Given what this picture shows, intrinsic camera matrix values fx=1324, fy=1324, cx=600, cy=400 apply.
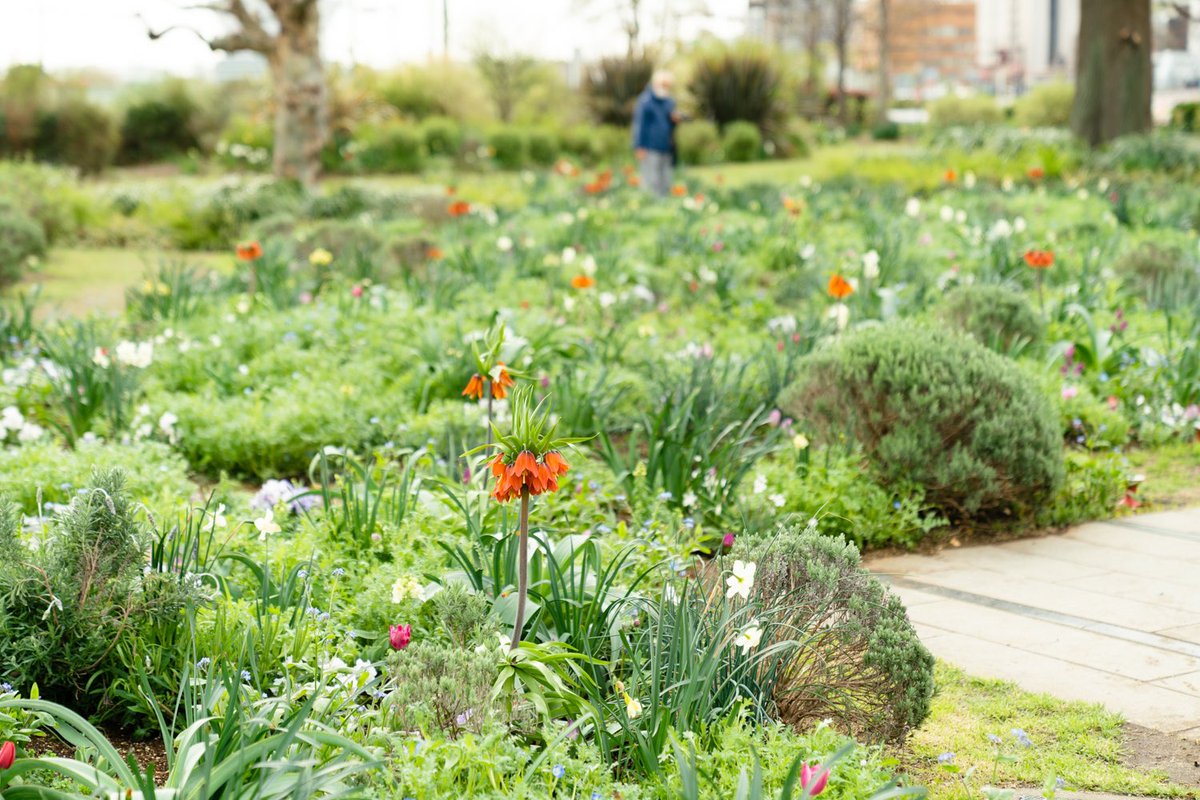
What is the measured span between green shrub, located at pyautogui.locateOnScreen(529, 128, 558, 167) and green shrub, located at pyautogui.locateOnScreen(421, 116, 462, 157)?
1.35 meters

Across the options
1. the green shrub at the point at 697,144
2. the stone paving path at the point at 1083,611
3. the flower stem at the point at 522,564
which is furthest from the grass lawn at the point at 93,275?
the green shrub at the point at 697,144

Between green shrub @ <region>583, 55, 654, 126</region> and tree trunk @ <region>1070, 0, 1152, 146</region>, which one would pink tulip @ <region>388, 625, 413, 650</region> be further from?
green shrub @ <region>583, 55, 654, 126</region>

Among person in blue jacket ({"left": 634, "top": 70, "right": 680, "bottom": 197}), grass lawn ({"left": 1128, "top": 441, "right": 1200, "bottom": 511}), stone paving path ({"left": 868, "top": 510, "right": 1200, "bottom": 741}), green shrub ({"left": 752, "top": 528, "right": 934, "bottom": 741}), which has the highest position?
person in blue jacket ({"left": 634, "top": 70, "right": 680, "bottom": 197})

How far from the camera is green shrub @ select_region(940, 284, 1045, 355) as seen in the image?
623cm

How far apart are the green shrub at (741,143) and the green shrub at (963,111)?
7.25 meters

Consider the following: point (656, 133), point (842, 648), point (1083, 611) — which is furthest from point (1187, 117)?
point (842, 648)

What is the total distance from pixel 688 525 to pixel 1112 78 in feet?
54.0

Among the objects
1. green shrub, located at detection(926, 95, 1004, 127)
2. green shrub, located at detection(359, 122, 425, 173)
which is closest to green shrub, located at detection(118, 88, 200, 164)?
green shrub, located at detection(359, 122, 425, 173)

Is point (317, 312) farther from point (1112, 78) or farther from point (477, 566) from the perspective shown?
point (1112, 78)

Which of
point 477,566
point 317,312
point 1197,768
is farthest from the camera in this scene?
point 317,312

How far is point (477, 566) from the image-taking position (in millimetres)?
3424

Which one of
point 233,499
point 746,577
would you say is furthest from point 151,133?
point 746,577

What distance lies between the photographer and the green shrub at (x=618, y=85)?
27.6 meters

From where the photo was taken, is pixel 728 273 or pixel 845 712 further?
pixel 728 273
